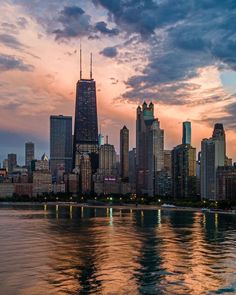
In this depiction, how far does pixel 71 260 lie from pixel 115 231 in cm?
4060

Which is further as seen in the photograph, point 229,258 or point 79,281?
point 229,258

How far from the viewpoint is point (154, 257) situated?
61531mm

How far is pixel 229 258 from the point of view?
6116cm

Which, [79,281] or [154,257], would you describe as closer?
[79,281]

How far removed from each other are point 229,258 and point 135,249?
14220 millimetres

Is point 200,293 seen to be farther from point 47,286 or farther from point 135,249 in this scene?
point 135,249

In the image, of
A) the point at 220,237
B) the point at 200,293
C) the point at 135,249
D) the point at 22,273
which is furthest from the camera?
the point at 220,237

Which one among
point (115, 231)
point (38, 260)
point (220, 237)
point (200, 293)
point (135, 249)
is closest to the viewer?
point (200, 293)

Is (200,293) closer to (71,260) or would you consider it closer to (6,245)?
(71,260)

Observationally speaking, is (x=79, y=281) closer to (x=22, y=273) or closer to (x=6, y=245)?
(x=22, y=273)

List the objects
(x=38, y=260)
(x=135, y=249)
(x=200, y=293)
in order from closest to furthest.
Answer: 1. (x=200, y=293)
2. (x=38, y=260)
3. (x=135, y=249)

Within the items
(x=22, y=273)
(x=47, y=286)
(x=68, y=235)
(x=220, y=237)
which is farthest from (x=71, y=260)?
(x=220, y=237)

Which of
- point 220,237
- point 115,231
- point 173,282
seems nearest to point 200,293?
point 173,282

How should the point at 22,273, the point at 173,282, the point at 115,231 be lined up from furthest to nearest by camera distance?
the point at 115,231, the point at 22,273, the point at 173,282
